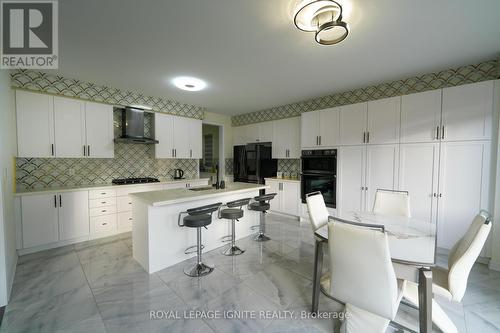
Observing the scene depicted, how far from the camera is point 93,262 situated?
2695 mm

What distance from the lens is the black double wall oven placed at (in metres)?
3.89

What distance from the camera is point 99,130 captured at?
3.69m

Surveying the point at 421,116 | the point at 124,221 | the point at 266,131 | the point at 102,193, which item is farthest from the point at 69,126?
the point at 421,116

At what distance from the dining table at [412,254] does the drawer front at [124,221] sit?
11.2 ft

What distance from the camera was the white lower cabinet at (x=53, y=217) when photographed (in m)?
2.85

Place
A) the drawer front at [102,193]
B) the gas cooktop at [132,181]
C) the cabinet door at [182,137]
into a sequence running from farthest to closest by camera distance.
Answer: the cabinet door at [182,137], the gas cooktop at [132,181], the drawer front at [102,193]

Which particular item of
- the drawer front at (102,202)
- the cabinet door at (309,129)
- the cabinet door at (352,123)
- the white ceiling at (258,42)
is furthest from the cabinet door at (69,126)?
the cabinet door at (352,123)

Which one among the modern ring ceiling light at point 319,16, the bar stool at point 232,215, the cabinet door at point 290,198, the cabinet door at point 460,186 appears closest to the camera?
the modern ring ceiling light at point 319,16

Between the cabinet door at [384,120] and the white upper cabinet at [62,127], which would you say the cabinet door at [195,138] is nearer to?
the white upper cabinet at [62,127]

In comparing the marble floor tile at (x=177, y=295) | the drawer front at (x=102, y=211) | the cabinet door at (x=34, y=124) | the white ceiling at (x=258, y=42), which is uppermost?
the white ceiling at (x=258, y=42)

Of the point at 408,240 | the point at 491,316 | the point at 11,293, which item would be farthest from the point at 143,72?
the point at 491,316

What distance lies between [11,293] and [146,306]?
1456 mm

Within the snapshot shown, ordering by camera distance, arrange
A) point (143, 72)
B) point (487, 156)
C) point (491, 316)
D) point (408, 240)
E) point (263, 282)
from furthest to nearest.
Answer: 1. point (143, 72)
2. point (487, 156)
3. point (263, 282)
4. point (491, 316)
5. point (408, 240)

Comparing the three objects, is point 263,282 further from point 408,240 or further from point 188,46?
point 188,46
